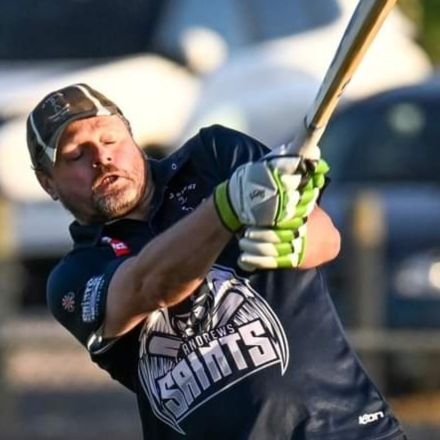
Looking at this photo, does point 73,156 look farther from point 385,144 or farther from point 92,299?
point 385,144

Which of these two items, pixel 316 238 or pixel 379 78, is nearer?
pixel 316 238

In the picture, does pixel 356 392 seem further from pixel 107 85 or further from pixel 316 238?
pixel 107 85

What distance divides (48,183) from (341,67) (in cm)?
121

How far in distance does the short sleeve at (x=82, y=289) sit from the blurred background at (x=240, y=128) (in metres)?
4.47

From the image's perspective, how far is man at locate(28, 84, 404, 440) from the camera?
15.8ft

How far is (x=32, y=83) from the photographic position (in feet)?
43.3

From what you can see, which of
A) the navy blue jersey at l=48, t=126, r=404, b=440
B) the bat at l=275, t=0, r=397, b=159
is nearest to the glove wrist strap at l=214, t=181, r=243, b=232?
the bat at l=275, t=0, r=397, b=159

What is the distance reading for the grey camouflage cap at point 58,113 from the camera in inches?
191

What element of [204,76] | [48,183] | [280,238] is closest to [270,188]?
[280,238]

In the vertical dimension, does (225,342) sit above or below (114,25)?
above

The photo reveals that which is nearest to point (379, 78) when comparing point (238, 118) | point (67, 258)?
point (238, 118)

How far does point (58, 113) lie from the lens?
486 centimetres

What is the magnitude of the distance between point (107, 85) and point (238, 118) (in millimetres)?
975

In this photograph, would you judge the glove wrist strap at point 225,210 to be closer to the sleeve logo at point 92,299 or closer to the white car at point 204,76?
the sleeve logo at point 92,299
